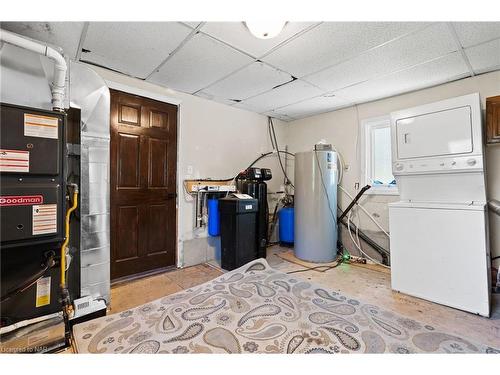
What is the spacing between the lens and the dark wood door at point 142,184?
250 cm

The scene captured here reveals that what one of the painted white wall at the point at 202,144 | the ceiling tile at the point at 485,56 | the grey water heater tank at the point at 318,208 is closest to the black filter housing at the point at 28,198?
the painted white wall at the point at 202,144

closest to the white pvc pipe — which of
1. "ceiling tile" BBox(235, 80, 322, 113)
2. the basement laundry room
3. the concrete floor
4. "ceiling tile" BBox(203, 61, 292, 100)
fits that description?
the basement laundry room

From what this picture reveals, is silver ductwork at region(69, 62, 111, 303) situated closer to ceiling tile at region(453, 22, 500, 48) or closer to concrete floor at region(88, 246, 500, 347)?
concrete floor at region(88, 246, 500, 347)

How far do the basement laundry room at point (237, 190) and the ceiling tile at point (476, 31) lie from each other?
2 cm

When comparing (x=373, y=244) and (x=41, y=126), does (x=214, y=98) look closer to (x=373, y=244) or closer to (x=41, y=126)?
(x=41, y=126)

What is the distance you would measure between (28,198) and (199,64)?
175 cm

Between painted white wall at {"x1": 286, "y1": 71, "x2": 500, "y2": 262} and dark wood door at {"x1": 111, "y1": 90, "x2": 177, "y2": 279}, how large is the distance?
223cm

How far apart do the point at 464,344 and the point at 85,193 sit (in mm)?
2902

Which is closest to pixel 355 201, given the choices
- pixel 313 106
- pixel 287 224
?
pixel 287 224

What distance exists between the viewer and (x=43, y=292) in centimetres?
160

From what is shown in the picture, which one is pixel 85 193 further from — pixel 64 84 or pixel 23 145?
pixel 64 84

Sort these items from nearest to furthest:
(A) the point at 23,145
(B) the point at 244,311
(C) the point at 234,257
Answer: (A) the point at 23,145 → (B) the point at 244,311 → (C) the point at 234,257

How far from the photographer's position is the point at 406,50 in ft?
6.44
